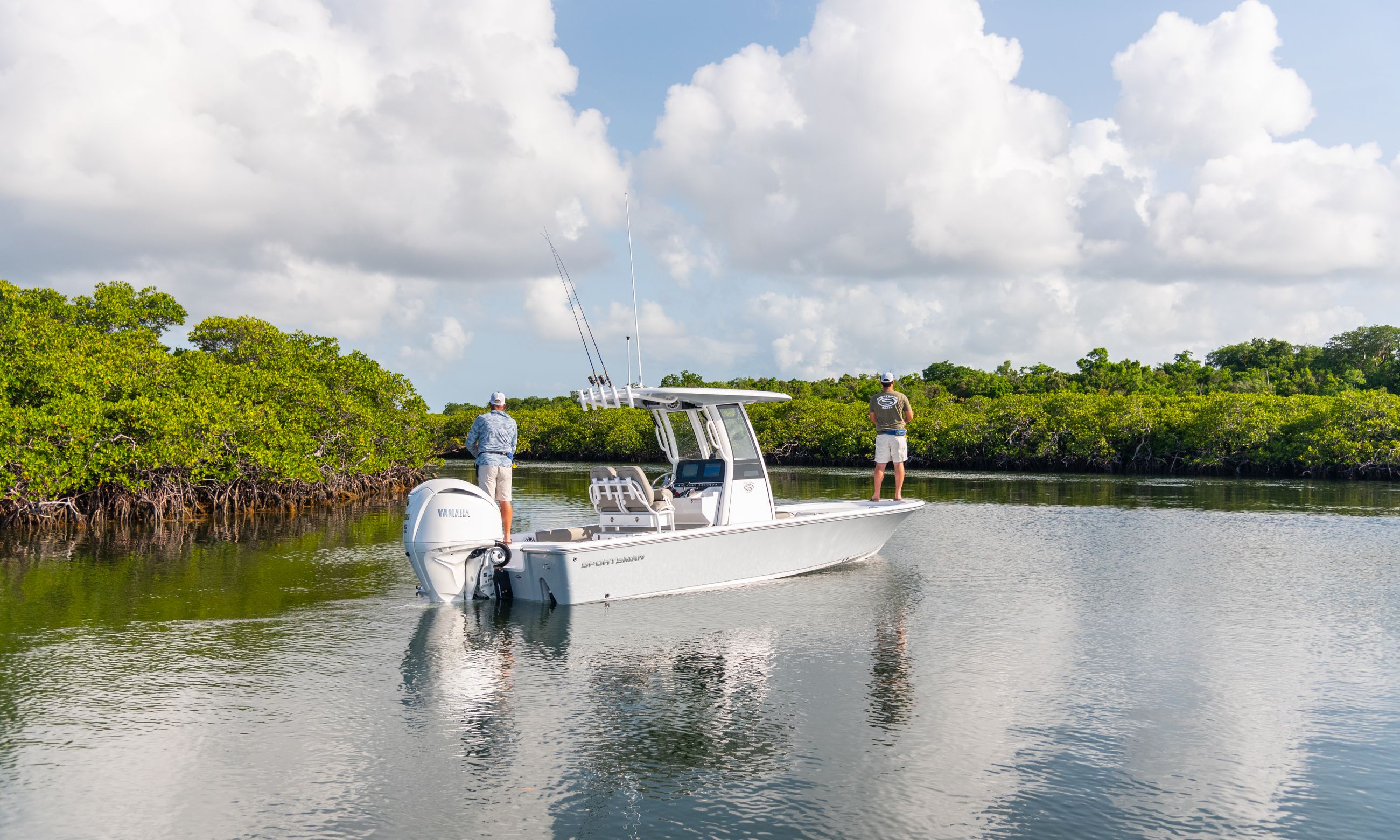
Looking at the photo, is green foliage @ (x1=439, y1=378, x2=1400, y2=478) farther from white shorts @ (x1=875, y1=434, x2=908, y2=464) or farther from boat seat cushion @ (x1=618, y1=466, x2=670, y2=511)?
boat seat cushion @ (x1=618, y1=466, x2=670, y2=511)

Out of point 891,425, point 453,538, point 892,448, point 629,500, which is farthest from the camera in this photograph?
point 892,448

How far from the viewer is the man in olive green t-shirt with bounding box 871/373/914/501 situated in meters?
13.0

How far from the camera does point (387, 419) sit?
3066 centimetres

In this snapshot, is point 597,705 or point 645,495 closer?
point 597,705

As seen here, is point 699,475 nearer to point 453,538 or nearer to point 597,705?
point 453,538

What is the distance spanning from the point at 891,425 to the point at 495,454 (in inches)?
219

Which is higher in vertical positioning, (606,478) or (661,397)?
(661,397)

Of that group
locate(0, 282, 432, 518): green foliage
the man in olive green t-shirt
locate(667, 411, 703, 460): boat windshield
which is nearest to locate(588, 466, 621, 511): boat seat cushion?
locate(667, 411, 703, 460): boat windshield

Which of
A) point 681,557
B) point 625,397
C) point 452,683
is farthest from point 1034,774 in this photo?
point 625,397

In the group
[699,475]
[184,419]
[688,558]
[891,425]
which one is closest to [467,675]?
Answer: [688,558]

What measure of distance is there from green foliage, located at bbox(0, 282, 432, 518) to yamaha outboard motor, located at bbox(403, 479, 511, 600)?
11152 mm

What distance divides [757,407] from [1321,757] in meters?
52.0

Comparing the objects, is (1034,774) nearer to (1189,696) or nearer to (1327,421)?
(1189,696)

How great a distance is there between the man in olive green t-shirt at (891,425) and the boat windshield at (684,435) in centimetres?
255
